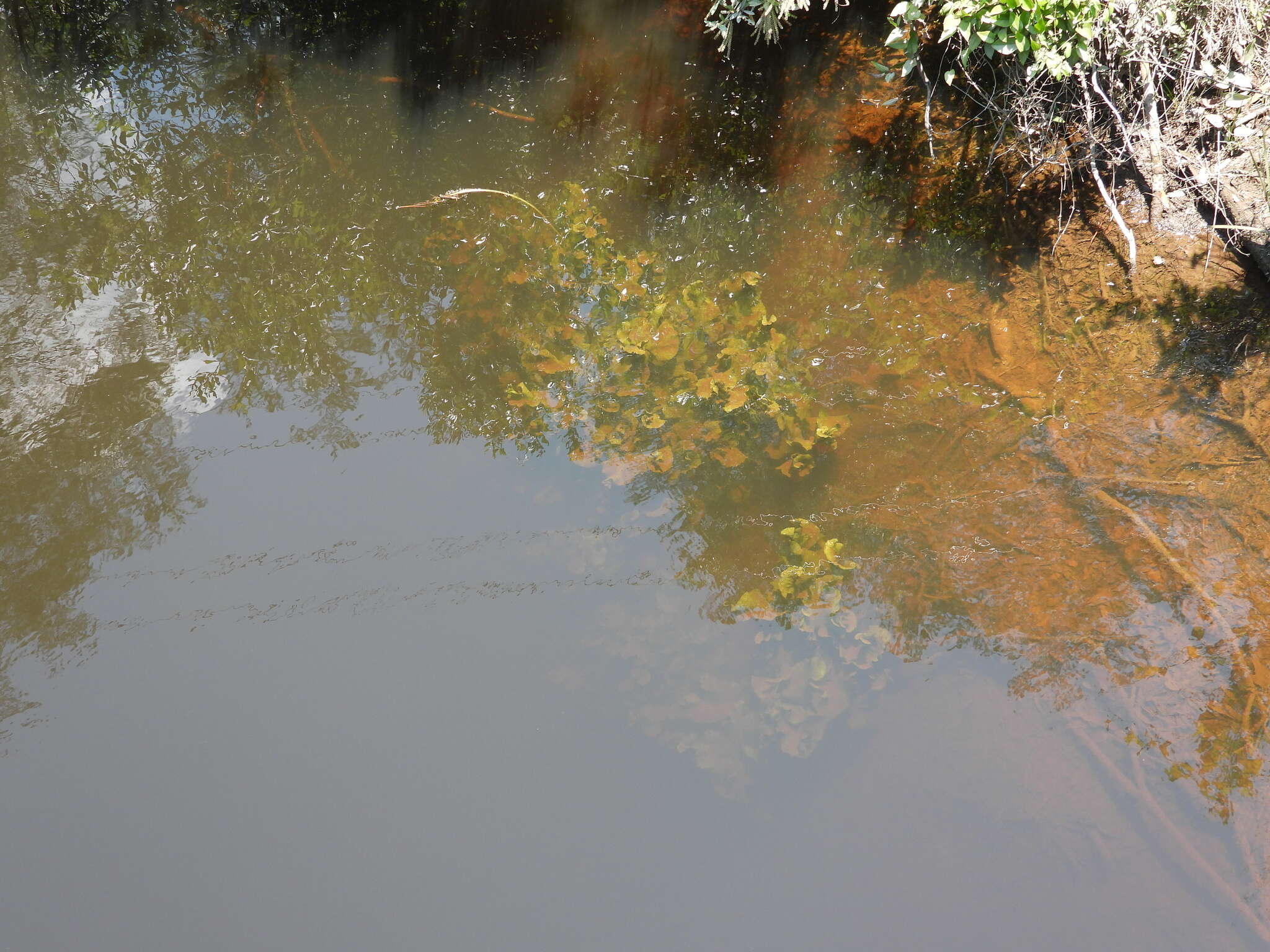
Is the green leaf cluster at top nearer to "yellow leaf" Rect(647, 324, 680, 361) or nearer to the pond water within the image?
the pond water

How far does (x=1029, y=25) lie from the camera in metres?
2.77

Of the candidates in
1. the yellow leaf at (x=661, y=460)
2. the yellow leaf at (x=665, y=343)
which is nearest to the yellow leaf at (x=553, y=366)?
the yellow leaf at (x=665, y=343)

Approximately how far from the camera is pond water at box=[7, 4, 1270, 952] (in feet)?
7.75

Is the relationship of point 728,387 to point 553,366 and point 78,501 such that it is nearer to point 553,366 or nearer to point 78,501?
point 553,366

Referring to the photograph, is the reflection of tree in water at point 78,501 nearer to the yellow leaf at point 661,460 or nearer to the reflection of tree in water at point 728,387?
the reflection of tree in water at point 728,387

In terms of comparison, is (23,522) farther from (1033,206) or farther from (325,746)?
(1033,206)

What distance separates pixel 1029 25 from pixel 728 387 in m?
1.65

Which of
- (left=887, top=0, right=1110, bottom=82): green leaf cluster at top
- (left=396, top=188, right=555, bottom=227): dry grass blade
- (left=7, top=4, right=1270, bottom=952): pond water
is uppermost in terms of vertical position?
(left=887, top=0, right=1110, bottom=82): green leaf cluster at top

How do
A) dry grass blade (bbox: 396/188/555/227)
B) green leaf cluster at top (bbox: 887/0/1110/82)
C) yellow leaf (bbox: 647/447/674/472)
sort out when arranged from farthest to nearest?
dry grass blade (bbox: 396/188/555/227) < yellow leaf (bbox: 647/447/674/472) < green leaf cluster at top (bbox: 887/0/1110/82)

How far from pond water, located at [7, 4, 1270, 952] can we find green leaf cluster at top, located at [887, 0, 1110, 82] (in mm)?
757

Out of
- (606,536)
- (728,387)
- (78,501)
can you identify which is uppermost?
(728,387)

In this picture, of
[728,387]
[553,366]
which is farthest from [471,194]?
[728,387]

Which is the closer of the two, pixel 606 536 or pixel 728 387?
pixel 606 536

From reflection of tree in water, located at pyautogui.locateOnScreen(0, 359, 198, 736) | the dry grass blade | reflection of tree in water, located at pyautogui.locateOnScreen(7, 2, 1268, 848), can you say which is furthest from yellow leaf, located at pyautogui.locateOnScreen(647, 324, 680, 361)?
reflection of tree in water, located at pyautogui.locateOnScreen(0, 359, 198, 736)
